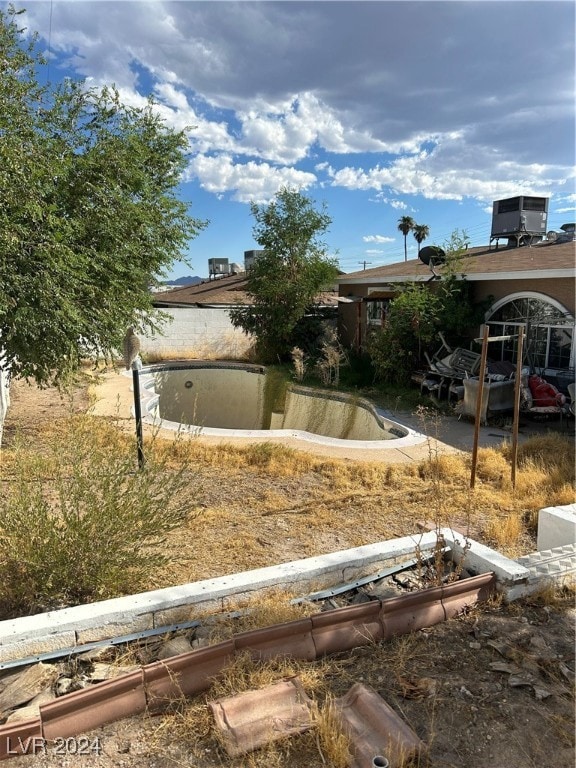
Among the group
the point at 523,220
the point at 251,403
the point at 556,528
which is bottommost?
the point at 251,403

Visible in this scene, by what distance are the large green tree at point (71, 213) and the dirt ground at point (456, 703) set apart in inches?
179

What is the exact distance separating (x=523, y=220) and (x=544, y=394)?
9013 mm

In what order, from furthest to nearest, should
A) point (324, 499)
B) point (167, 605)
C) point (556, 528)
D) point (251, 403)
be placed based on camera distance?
point (251, 403), point (324, 499), point (556, 528), point (167, 605)

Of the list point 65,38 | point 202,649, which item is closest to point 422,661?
point 202,649

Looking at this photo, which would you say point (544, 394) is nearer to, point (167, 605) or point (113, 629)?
point (167, 605)

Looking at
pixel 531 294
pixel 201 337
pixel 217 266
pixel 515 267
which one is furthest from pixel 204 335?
pixel 217 266

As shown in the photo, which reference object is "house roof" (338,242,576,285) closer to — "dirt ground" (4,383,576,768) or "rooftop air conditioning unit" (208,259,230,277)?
"dirt ground" (4,383,576,768)

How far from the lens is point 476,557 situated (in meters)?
3.83

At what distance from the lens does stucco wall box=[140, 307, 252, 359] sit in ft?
62.6

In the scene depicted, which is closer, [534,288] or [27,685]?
[27,685]

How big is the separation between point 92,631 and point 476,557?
9.00 ft

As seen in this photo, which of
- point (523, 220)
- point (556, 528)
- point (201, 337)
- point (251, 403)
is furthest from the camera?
point (201, 337)

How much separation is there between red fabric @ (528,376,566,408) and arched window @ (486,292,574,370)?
1.08 m

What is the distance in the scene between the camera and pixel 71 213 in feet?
22.6
